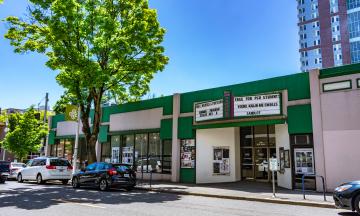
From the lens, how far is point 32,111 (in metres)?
44.4

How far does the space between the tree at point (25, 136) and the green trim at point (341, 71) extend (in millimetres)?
34843

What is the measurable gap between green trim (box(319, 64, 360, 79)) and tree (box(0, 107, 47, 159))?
114 ft

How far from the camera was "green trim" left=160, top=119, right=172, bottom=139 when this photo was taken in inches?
890

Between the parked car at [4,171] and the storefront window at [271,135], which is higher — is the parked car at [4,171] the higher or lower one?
the lower one

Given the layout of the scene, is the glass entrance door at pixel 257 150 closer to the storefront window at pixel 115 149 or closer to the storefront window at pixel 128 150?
the storefront window at pixel 128 150

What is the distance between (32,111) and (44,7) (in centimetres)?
2570

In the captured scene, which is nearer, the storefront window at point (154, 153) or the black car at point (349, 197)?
the black car at point (349, 197)

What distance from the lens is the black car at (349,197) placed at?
31.2ft

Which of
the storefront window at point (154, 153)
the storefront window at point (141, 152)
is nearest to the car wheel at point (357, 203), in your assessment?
the storefront window at point (154, 153)

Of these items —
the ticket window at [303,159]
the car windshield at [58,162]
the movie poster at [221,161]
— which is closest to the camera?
the ticket window at [303,159]

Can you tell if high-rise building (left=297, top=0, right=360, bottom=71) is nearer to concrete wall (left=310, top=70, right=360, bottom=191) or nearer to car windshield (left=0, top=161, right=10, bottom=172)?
concrete wall (left=310, top=70, right=360, bottom=191)

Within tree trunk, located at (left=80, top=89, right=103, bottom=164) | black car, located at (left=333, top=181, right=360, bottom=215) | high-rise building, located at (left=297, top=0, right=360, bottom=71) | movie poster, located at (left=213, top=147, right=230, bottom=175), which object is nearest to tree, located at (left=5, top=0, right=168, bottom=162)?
tree trunk, located at (left=80, top=89, right=103, bottom=164)

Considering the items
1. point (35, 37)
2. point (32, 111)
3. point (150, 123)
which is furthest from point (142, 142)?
point (32, 111)

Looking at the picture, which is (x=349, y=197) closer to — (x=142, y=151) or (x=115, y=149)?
(x=142, y=151)
